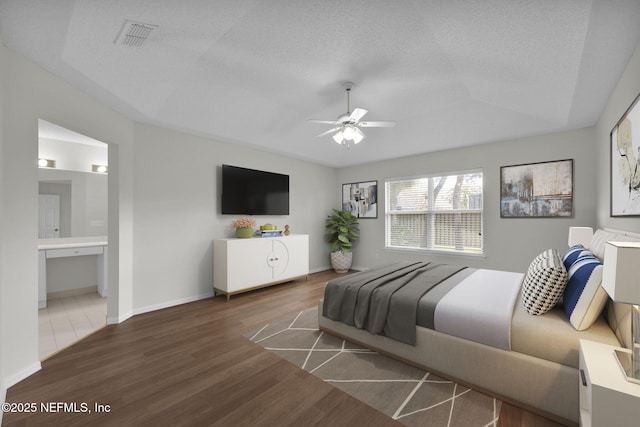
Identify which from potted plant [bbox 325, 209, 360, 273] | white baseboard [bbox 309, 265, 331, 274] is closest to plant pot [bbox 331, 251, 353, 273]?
potted plant [bbox 325, 209, 360, 273]

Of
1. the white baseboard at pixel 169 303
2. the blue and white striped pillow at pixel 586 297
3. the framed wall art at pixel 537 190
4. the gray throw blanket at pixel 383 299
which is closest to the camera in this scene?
the blue and white striped pillow at pixel 586 297

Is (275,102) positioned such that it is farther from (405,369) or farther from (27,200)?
(405,369)

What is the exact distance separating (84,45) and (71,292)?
3746mm

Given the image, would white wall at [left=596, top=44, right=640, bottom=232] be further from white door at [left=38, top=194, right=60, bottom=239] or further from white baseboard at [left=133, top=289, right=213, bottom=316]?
white door at [left=38, top=194, right=60, bottom=239]

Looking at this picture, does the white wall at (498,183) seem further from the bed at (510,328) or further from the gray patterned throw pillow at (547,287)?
the gray patterned throw pillow at (547,287)

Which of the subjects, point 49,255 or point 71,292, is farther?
point 71,292

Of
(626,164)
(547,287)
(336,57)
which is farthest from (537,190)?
(336,57)

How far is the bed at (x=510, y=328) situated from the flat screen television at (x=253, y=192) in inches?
103

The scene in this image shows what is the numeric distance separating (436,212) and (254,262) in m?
3.36

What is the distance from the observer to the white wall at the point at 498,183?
11.9 ft

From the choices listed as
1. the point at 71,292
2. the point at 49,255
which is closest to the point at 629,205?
the point at 49,255

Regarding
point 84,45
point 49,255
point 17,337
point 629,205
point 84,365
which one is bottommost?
point 84,365

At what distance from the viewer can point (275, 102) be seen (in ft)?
11.0

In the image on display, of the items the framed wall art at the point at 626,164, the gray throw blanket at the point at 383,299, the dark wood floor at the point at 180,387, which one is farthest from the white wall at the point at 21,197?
the framed wall art at the point at 626,164
